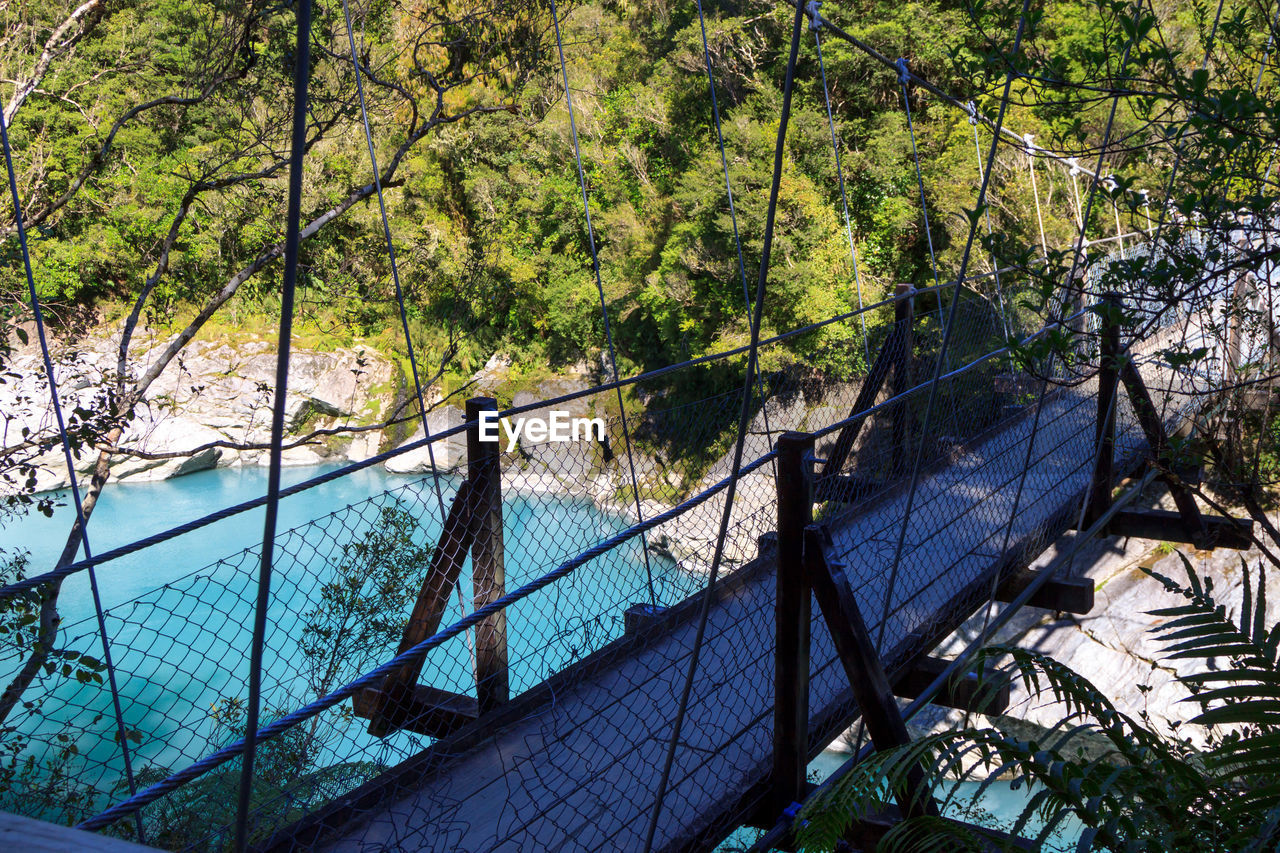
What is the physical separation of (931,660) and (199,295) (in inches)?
428

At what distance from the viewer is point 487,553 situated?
82.7 inches

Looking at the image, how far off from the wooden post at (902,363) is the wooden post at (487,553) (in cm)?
163

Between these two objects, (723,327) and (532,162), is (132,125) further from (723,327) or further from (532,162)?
(723,327)

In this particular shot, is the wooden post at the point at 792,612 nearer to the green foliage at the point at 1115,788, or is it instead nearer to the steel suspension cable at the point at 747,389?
the green foliage at the point at 1115,788

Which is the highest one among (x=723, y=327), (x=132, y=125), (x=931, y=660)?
(x=132, y=125)

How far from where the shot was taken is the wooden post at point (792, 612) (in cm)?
156

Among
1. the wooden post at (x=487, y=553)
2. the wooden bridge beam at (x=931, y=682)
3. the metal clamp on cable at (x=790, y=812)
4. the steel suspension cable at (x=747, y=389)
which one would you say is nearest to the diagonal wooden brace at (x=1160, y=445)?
the wooden bridge beam at (x=931, y=682)

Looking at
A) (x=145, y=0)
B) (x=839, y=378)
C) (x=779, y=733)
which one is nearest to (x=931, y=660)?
(x=779, y=733)

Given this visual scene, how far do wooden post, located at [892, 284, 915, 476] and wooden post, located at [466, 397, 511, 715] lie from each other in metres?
1.63

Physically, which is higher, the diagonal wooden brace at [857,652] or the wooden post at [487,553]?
the wooden post at [487,553]

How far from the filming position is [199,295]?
11133 mm

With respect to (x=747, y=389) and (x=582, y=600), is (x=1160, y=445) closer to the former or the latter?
(x=582, y=600)

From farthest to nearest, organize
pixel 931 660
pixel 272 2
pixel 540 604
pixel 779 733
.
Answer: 1. pixel 540 604
2. pixel 272 2
3. pixel 931 660
4. pixel 779 733

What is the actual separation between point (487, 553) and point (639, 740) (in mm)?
569
